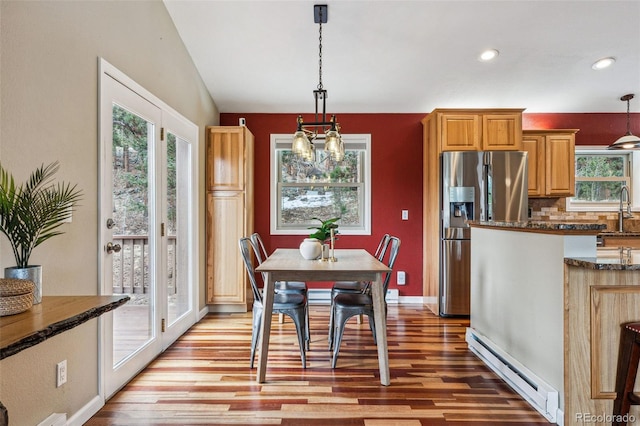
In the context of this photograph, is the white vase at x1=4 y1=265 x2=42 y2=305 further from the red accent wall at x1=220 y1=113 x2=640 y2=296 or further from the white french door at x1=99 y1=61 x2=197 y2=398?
the red accent wall at x1=220 y1=113 x2=640 y2=296

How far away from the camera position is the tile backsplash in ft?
14.9

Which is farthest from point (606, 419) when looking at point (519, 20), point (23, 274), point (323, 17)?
point (323, 17)

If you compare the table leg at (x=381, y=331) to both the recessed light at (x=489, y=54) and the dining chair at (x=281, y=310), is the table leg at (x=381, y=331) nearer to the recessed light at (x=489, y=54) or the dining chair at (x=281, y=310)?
the dining chair at (x=281, y=310)

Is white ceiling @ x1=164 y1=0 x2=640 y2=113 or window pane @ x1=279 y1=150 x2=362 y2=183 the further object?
window pane @ x1=279 y1=150 x2=362 y2=183

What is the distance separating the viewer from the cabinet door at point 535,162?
14.1 feet

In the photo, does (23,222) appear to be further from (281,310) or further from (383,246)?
(383,246)

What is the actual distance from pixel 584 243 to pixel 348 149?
10.3ft

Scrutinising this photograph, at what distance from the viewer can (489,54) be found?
3562 millimetres

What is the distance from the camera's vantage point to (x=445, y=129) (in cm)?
405

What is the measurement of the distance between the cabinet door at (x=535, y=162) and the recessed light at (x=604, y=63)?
872 mm

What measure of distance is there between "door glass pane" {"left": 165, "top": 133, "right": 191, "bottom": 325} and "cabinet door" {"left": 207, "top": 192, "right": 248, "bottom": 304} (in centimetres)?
45

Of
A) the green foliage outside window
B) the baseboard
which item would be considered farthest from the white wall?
the green foliage outside window

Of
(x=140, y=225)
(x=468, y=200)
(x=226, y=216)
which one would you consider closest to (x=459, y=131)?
(x=468, y=200)

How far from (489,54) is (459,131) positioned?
83 cm
